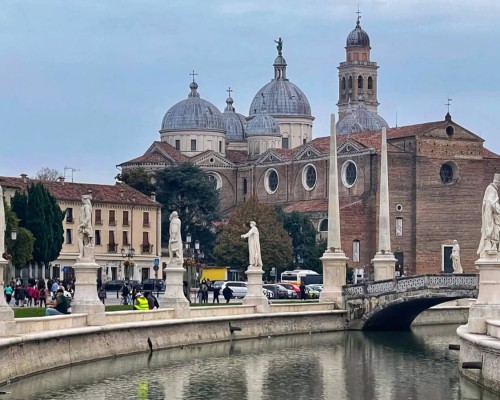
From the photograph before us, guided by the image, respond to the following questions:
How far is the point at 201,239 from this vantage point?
399 feet

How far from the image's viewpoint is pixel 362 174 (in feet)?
405

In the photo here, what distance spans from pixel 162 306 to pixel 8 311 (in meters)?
14.2

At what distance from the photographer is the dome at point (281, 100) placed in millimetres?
163375

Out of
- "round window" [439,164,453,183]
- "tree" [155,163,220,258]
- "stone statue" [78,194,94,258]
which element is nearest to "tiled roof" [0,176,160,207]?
"tree" [155,163,220,258]

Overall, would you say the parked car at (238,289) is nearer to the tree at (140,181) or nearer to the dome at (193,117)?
the tree at (140,181)

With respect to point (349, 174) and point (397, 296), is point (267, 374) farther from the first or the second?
point (349, 174)

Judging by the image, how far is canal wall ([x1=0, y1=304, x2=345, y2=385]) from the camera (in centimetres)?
3778

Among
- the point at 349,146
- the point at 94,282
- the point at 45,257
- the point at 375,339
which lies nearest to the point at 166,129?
the point at 349,146

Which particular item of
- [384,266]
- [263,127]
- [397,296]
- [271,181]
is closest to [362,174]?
[271,181]

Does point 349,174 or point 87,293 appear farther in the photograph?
point 349,174

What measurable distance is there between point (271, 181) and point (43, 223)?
51.9 metres

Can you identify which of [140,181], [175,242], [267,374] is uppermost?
[140,181]

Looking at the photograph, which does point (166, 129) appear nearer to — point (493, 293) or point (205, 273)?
point (205, 273)

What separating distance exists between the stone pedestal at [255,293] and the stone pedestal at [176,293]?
21.1 ft
